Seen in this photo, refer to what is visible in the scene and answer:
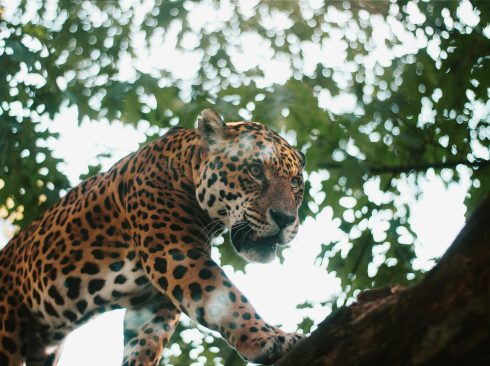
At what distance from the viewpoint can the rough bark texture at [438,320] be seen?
11.2ft

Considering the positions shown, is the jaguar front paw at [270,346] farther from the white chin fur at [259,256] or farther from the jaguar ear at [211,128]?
the jaguar ear at [211,128]

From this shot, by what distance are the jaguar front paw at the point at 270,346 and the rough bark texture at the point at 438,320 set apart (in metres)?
0.88

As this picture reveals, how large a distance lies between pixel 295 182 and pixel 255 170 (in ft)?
1.08

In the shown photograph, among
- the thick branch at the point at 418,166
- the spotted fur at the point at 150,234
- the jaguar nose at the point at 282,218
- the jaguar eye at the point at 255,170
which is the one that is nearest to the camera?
the jaguar nose at the point at 282,218

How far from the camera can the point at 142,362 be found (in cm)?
667

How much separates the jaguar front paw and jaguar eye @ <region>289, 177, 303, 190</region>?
1.65 m

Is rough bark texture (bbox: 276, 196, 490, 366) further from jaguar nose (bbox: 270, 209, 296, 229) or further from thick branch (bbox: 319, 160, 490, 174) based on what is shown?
thick branch (bbox: 319, 160, 490, 174)

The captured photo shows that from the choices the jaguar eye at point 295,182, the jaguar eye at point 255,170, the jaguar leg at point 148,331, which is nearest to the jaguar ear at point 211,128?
the jaguar eye at point 255,170

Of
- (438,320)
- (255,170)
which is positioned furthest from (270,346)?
(255,170)

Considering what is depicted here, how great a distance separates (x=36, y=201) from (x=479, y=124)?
182 inches

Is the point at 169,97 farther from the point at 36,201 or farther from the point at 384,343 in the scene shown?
the point at 384,343

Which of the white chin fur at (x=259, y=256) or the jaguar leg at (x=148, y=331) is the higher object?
the white chin fur at (x=259, y=256)

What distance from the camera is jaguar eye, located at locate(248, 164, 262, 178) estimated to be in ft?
20.8

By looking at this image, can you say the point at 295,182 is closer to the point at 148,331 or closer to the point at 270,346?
the point at 148,331
